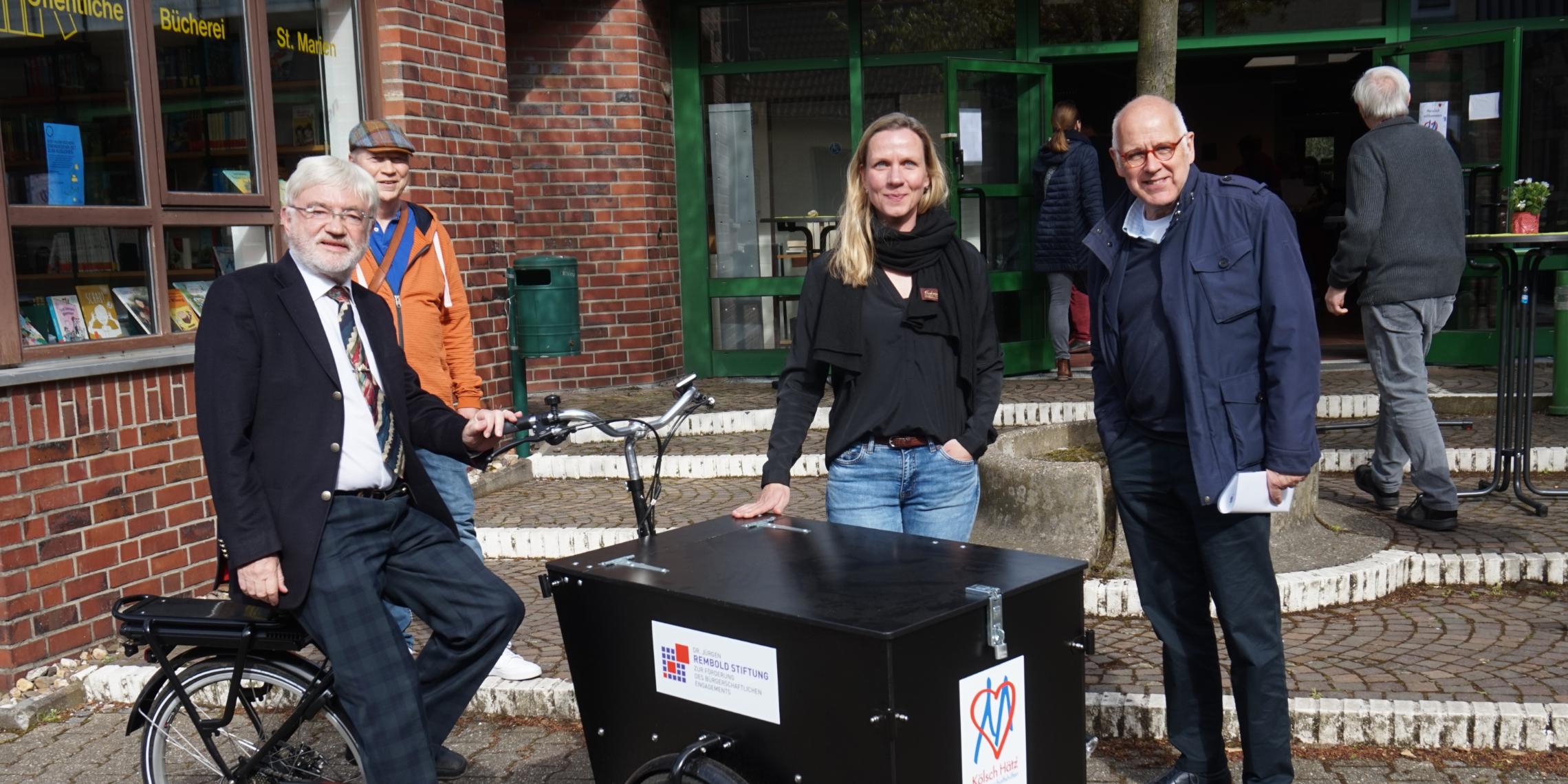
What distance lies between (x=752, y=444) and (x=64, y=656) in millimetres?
4441

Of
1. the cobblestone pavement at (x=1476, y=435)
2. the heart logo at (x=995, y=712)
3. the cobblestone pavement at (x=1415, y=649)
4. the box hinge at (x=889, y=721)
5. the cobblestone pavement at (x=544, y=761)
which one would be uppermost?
the box hinge at (x=889, y=721)

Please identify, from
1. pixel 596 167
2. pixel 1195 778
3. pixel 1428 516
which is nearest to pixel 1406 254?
pixel 1428 516

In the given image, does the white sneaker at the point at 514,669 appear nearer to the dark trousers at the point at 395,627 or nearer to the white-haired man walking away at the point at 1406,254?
the dark trousers at the point at 395,627

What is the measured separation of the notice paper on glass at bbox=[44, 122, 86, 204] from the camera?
5828mm

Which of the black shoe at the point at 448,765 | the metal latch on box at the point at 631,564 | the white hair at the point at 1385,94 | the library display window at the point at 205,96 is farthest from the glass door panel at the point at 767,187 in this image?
the metal latch on box at the point at 631,564

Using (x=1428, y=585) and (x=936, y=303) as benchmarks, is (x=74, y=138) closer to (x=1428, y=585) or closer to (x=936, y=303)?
(x=936, y=303)

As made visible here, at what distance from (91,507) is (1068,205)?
23.8 feet

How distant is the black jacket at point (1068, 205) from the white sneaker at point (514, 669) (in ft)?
21.3

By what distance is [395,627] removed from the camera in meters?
3.62

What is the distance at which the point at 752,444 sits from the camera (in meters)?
8.95

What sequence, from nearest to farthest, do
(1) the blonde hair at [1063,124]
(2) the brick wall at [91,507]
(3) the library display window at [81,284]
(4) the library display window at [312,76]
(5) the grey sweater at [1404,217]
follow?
(2) the brick wall at [91,507] < (3) the library display window at [81,284] < (5) the grey sweater at [1404,217] < (4) the library display window at [312,76] < (1) the blonde hair at [1063,124]

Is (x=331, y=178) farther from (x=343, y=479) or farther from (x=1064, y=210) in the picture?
(x=1064, y=210)

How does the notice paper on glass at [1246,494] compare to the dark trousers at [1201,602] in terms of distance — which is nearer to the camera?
the notice paper on glass at [1246,494]

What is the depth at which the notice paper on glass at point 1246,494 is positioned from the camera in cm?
348
